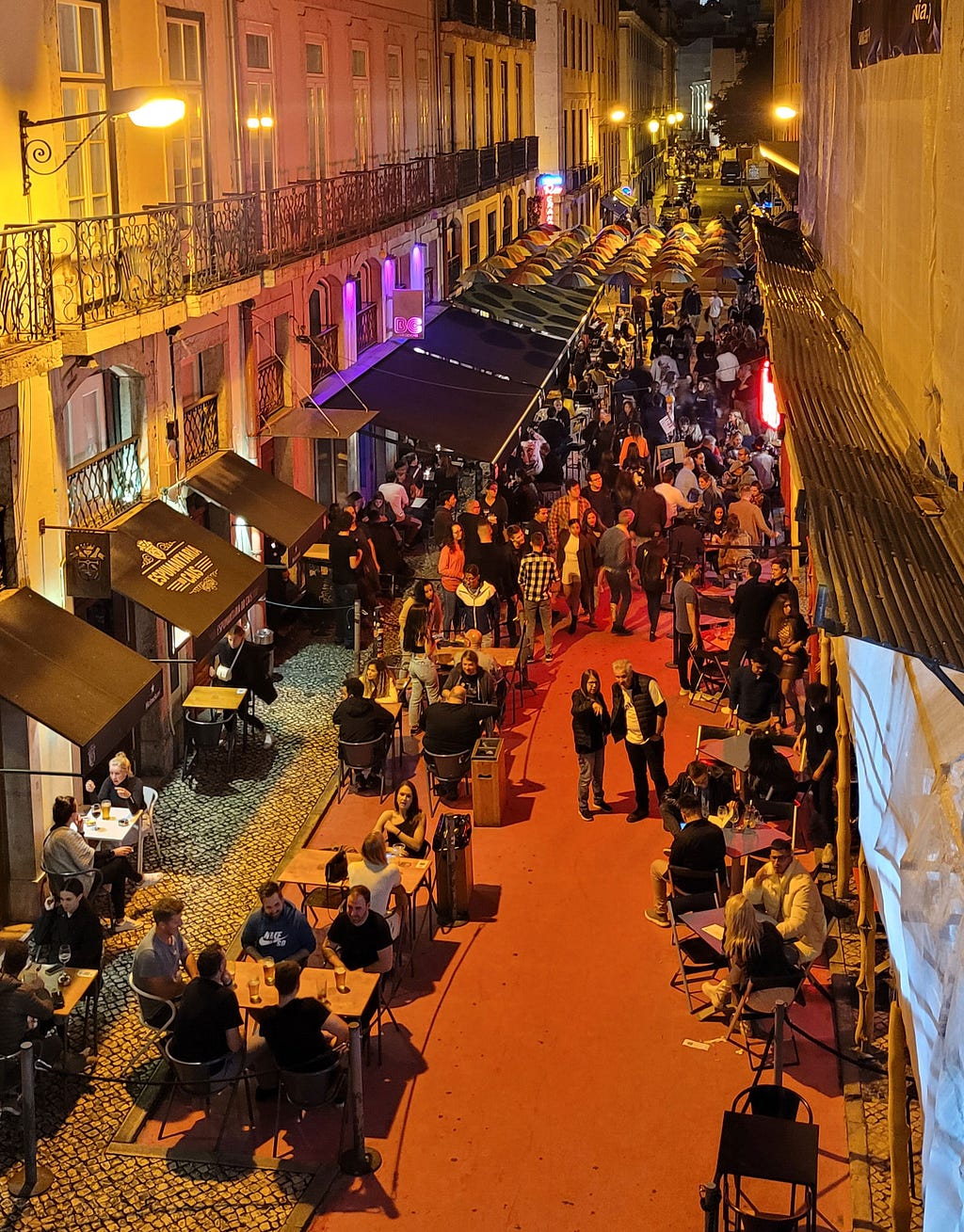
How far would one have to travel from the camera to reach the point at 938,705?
7.34 metres

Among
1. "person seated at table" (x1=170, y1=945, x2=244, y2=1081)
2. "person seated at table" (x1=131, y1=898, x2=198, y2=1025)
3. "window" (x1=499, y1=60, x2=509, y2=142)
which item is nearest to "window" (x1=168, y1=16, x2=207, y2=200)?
"person seated at table" (x1=131, y1=898, x2=198, y2=1025)

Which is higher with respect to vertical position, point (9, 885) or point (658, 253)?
point (658, 253)

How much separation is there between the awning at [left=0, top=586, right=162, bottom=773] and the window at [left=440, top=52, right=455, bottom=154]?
69.3 feet

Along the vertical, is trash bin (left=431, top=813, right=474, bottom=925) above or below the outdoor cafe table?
below

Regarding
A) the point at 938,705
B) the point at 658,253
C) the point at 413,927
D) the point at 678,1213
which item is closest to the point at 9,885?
the point at 413,927

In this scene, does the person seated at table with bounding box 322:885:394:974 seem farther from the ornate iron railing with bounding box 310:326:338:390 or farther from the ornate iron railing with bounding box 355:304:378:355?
the ornate iron railing with bounding box 355:304:378:355

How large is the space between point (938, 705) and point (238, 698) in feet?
35.1

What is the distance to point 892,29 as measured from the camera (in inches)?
439

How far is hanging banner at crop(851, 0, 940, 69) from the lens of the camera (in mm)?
9367

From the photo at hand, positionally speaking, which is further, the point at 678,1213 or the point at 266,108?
the point at 266,108

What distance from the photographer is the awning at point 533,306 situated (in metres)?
34.6

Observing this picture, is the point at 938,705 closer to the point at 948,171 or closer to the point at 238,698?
the point at 948,171

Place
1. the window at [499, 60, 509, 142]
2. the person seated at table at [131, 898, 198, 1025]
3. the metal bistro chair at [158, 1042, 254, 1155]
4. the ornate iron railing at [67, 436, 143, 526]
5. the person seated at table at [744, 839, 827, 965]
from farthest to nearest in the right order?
the window at [499, 60, 509, 142]
the ornate iron railing at [67, 436, 143, 526]
the person seated at table at [744, 839, 827, 965]
the person seated at table at [131, 898, 198, 1025]
the metal bistro chair at [158, 1042, 254, 1155]

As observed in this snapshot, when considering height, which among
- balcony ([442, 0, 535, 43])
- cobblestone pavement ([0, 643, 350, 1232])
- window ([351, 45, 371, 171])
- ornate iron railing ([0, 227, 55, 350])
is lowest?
cobblestone pavement ([0, 643, 350, 1232])
